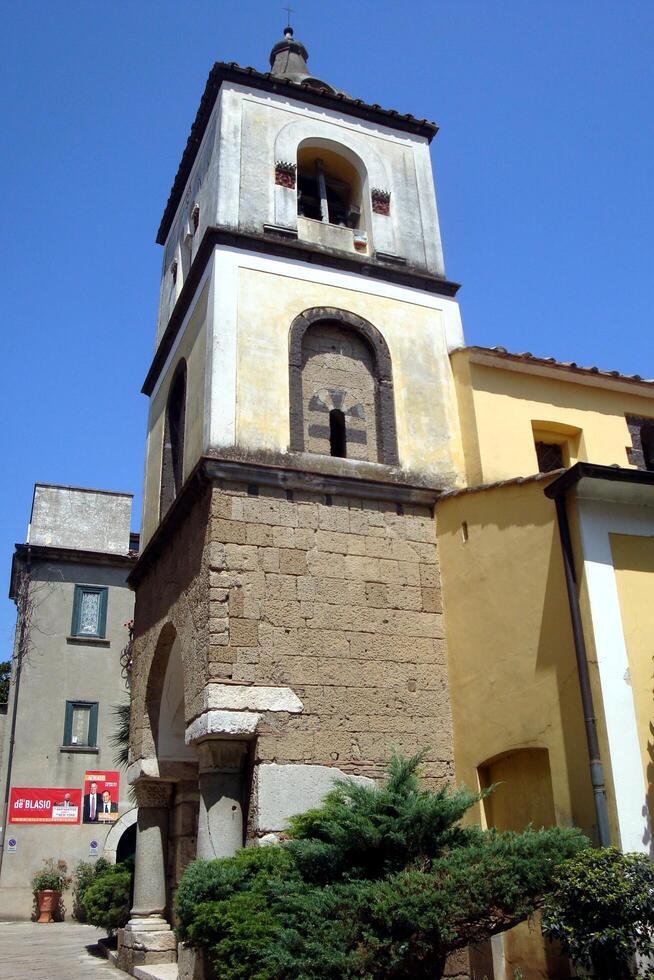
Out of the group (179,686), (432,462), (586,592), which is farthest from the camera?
(179,686)

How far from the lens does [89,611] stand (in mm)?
24047

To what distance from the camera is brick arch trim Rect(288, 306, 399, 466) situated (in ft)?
36.8

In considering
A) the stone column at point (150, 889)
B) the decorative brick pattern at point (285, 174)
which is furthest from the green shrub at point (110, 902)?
the decorative brick pattern at point (285, 174)

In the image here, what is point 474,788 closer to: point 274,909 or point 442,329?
point 274,909

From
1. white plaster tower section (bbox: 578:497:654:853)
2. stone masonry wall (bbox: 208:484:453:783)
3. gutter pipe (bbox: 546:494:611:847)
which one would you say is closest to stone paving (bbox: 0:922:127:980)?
stone masonry wall (bbox: 208:484:453:783)

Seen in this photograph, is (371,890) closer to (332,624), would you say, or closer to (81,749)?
(332,624)

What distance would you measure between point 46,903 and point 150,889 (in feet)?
32.7

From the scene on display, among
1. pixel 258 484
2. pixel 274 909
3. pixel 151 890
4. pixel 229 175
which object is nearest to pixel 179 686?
pixel 151 890

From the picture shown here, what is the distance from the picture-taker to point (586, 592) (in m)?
8.58

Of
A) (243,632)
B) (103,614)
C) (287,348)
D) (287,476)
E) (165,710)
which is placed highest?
(103,614)

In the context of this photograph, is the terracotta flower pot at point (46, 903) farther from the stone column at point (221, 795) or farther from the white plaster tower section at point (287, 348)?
the white plaster tower section at point (287, 348)

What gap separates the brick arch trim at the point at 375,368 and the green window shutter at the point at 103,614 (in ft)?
47.8

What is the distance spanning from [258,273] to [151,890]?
8611 millimetres

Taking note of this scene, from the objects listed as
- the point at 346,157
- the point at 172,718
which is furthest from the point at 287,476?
the point at 346,157
